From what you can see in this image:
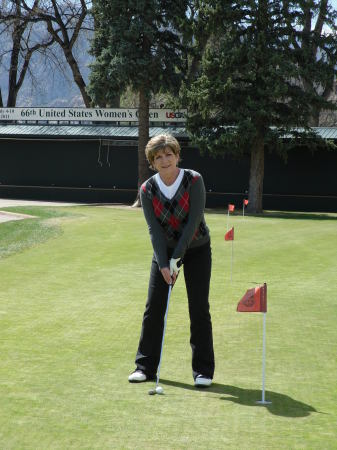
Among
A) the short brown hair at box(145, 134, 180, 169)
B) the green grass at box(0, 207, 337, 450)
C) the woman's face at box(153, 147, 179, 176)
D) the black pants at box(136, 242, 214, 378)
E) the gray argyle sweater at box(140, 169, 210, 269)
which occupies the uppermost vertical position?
the short brown hair at box(145, 134, 180, 169)

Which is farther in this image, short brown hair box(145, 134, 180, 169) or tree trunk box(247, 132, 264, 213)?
tree trunk box(247, 132, 264, 213)

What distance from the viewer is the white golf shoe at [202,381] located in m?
5.89

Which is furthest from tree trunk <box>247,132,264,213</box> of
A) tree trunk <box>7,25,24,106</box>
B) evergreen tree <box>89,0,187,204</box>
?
tree trunk <box>7,25,24,106</box>

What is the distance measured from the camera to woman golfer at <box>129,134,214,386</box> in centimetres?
589

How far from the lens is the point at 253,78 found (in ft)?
97.6

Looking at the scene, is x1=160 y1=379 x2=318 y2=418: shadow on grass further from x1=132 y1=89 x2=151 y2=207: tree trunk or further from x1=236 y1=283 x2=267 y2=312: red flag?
x1=132 y1=89 x2=151 y2=207: tree trunk

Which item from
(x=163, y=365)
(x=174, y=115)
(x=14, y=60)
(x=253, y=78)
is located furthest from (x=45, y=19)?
(x=163, y=365)

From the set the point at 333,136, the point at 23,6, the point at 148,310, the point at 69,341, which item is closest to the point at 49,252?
the point at 69,341

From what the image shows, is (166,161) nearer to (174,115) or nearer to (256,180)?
(256,180)

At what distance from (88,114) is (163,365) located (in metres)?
32.2

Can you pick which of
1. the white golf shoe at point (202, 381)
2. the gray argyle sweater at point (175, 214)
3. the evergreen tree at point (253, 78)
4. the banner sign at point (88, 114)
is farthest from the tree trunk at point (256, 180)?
the white golf shoe at point (202, 381)

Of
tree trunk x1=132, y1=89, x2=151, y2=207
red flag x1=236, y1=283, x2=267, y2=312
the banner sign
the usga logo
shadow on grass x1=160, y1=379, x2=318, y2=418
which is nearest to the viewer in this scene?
shadow on grass x1=160, y1=379, x2=318, y2=418

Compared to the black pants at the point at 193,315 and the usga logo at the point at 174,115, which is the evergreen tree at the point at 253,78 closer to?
the usga logo at the point at 174,115

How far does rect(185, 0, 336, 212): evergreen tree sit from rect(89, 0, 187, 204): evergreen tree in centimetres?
202
